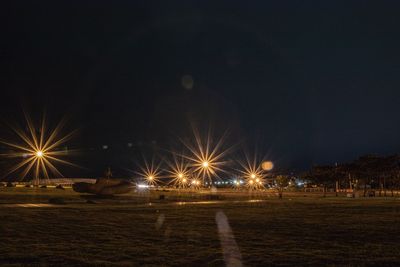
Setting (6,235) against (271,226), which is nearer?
(6,235)

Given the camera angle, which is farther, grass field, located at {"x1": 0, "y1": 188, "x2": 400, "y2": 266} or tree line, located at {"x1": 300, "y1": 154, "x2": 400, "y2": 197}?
tree line, located at {"x1": 300, "y1": 154, "x2": 400, "y2": 197}

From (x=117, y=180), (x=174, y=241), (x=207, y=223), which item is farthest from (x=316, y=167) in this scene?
(x=174, y=241)

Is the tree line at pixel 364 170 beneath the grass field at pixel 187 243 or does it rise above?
above

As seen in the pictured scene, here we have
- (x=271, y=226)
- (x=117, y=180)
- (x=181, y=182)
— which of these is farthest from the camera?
(x=181, y=182)

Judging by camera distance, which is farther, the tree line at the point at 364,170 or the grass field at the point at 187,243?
the tree line at the point at 364,170

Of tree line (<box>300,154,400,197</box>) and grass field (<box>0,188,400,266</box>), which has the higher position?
tree line (<box>300,154,400,197</box>)

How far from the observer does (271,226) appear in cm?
2258

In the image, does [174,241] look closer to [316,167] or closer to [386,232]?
[386,232]

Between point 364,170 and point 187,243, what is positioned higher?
point 364,170

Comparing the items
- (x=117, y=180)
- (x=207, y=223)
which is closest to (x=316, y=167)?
(x=117, y=180)

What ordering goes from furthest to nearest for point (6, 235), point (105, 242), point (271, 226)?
point (271, 226) → point (6, 235) → point (105, 242)

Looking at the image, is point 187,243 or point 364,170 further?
point 364,170

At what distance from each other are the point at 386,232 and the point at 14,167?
13285cm

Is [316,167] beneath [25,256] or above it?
above
